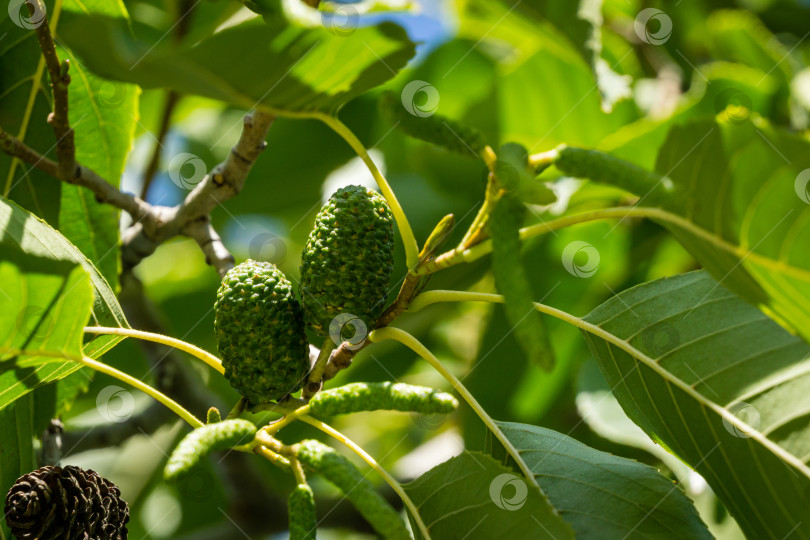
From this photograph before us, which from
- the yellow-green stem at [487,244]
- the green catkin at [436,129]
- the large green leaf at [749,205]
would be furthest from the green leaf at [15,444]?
the large green leaf at [749,205]

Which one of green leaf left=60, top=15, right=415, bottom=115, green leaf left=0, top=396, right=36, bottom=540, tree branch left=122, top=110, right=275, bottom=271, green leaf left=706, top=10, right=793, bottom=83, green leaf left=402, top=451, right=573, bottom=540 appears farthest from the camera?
green leaf left=706, top=10, right=793, bottom=83

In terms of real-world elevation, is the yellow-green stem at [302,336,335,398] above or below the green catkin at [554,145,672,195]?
below

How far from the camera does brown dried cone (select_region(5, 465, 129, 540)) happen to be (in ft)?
4.88

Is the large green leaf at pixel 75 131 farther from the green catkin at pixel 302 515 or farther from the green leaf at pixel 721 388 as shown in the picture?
the green leaf at pixel 721 388

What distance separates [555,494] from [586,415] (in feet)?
3.71

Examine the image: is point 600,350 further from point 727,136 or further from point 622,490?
point 727,136

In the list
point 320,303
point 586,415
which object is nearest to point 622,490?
point 320,303

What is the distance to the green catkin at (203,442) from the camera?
1.12 meters

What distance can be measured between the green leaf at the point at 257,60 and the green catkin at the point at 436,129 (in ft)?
0.25

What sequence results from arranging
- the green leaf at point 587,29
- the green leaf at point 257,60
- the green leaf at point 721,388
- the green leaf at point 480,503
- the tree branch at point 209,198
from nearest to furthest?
1. the green leaf at point 257,60
2. the green leaf at point 480,503
3. the green leaf at point 721,388
4. the tree branch at point 209,198
5. the green leaf at point 587,29

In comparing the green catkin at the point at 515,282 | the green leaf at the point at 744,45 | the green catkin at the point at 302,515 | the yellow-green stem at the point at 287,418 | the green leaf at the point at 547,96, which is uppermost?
the green leaf at the point at 744,45

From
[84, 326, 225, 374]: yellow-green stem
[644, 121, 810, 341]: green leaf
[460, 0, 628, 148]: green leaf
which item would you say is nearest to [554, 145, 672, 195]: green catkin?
[644, 121, 810, 341]: green leaf

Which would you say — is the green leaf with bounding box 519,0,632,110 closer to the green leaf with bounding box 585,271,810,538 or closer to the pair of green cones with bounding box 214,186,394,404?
the green leaf with bounding box 585,271,810,538

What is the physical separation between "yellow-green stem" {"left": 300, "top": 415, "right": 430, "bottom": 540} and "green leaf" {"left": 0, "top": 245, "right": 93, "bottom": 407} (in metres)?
0.47
